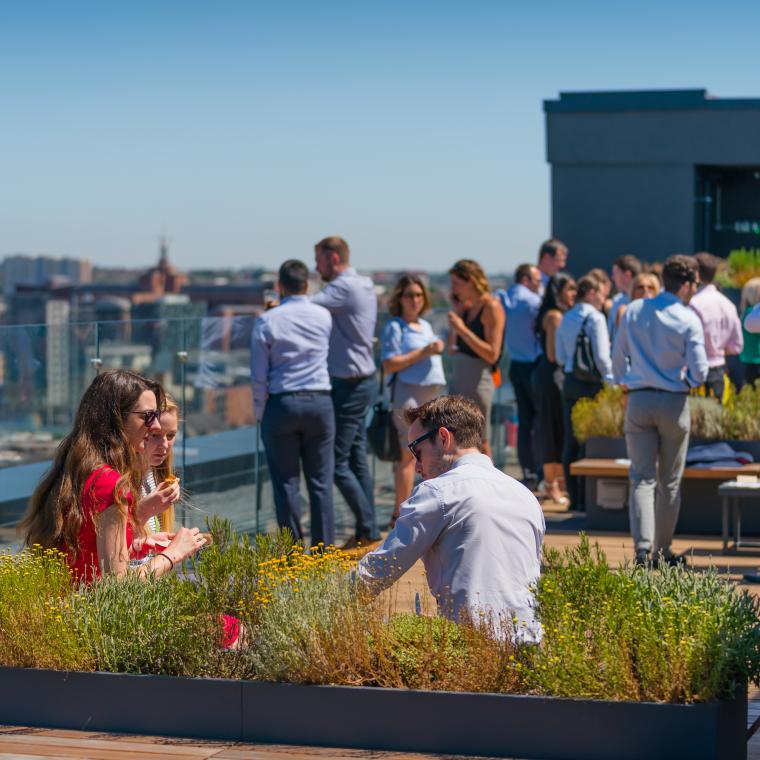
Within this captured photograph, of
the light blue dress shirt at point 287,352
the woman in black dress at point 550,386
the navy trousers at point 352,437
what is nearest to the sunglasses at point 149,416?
the light blue dress shirt at point 287,352

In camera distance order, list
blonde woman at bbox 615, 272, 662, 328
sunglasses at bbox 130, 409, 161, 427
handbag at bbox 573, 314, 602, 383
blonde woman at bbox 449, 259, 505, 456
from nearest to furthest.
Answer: sunglasses at bbox 130, 409, 161, 427, blonde woman at bbox 615, 272, 662, 328, blonde woman at bbox 449, 259, 505, 456, handbag at bbox 573, 314, 602, 383

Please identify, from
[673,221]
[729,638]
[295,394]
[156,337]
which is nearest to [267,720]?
[729,638]

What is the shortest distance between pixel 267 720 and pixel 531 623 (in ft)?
2.86

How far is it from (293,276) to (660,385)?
224 centimetres

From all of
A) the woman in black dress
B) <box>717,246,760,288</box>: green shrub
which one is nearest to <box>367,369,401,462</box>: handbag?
the woman in black dress

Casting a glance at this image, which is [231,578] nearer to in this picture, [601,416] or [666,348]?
[666,348]

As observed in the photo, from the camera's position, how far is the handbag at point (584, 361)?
1065 centimetres

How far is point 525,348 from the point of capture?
11.7 m

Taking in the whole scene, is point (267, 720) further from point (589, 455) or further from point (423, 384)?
point (589, 455)

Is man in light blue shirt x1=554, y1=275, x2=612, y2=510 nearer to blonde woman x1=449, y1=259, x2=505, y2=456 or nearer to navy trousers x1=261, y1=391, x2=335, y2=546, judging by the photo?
blonde woman x1=449, y1=259, x2=505, y2=456

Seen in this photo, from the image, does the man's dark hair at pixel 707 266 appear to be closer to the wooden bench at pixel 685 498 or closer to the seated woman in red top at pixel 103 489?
the wooden bench at pixel 685 498

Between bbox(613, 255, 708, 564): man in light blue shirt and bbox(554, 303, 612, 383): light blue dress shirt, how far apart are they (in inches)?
76.1

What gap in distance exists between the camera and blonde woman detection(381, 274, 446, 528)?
9.94 metres

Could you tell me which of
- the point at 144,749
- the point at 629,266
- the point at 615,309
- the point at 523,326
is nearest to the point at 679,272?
the point at 615,309
